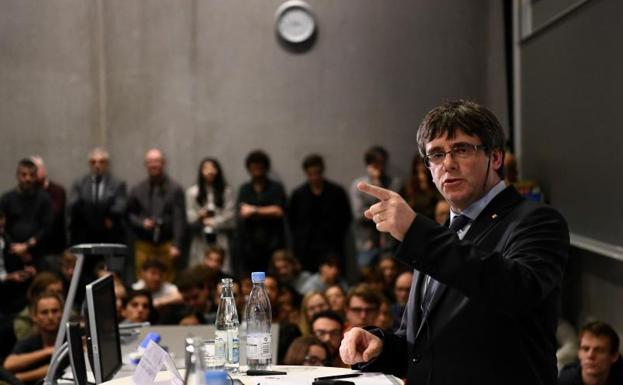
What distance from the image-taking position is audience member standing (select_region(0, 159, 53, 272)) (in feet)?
28.5

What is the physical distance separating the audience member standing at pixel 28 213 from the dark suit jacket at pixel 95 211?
261 millimetres

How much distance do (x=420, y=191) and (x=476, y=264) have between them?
6480 millimetres

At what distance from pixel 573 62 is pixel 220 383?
5.49 metres

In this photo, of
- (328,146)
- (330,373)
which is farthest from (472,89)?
(330,373)

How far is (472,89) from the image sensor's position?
9664 millimetres

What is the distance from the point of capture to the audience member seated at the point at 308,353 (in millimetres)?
5117

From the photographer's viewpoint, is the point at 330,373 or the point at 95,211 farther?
the point at 95,211

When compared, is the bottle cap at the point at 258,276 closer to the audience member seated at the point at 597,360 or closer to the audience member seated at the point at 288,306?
the audience member seated at the point at 597,360

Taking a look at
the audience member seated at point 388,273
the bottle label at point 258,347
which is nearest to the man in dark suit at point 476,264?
the bottle label at point 258,347

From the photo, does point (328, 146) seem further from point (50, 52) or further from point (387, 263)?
point (50, 52)

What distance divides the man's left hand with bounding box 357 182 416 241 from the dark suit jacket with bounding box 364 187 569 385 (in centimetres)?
2

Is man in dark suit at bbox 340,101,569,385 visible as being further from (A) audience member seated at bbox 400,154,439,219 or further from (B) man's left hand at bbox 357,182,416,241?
(A) audience member seated at bbox 400,154,439,219

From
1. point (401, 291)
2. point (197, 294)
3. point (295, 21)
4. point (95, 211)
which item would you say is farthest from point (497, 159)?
point (295, 21)

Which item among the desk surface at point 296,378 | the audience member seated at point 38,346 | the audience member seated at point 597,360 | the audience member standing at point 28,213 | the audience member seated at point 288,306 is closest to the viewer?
the desk surface at point 296,378
